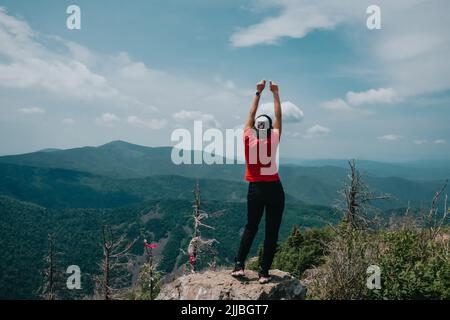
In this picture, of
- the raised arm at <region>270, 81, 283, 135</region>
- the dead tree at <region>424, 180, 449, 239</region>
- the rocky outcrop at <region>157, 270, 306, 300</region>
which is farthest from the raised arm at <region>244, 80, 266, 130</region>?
the dead tree at <region>424, 180, 449, 239</region>

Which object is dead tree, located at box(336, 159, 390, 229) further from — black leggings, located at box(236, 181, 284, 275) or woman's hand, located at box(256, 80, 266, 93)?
woman's hand, located at box(256, 80, 266, 93)

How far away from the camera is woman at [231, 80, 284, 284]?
19.8 feet

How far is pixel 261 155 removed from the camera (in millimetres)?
6082

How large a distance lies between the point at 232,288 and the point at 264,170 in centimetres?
227

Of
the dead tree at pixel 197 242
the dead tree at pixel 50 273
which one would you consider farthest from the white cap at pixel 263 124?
the dead tree at pixel 50 273

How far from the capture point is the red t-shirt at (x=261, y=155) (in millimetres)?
6004

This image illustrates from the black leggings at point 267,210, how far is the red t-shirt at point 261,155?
157 mm

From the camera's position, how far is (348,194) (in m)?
24.8

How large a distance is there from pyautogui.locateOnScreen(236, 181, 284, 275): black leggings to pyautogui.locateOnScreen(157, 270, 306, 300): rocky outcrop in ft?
1.21

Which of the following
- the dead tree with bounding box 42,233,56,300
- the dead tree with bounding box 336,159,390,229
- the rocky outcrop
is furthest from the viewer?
the dead tree with bounding box 42,233,56,300

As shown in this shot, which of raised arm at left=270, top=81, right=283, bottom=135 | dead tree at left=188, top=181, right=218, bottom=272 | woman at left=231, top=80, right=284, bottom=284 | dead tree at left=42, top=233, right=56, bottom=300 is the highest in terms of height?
raised arm at left=270, top=81, right=283, bottom=135

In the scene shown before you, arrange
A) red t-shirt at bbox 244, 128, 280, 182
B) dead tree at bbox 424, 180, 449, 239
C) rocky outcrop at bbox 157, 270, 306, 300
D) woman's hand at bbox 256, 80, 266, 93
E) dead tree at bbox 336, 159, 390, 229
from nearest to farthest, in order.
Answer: red t-shirt at bbox 244, 128, 280, 182
rocky outcrop at bbox 157, 270, 306, 300
woman's hand at bbox 256, 80, 266, 93
dead tree at bbox 424, 180, 449, 239
dead tree at bbox 336, 159, 390, 229
